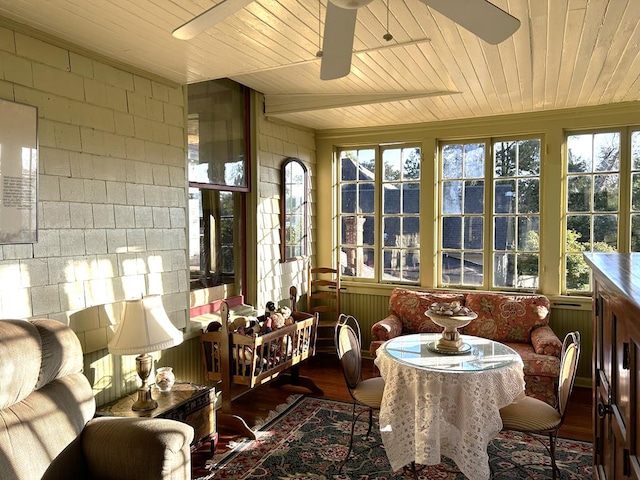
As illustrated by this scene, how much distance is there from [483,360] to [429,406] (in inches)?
19.6

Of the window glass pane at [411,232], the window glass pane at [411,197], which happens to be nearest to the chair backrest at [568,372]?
the window glass pane at [411,232]

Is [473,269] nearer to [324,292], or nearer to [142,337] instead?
[324,292]

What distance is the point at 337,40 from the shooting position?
1980 mm

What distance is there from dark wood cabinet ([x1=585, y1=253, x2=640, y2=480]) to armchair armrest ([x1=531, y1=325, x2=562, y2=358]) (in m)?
1.84

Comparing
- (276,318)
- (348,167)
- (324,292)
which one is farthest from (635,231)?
(276,318)

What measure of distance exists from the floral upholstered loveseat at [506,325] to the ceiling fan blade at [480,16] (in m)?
3.02

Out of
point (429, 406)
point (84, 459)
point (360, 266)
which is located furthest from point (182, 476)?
point (360, 266)

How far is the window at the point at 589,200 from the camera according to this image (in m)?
4.59

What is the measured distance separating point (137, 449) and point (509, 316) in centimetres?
354

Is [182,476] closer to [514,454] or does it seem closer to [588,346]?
[514,454]

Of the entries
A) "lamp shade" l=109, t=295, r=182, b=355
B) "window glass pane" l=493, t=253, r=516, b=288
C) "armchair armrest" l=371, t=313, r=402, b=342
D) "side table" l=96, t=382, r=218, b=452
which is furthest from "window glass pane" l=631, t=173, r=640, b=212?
"lamp shade" l=109, t=295, r=182, b=355

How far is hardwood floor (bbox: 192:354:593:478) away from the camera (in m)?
3.46

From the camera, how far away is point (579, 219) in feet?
15.5

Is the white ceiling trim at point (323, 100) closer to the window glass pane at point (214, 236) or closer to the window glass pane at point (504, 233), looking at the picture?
the window glass pane at point (214, 236)
